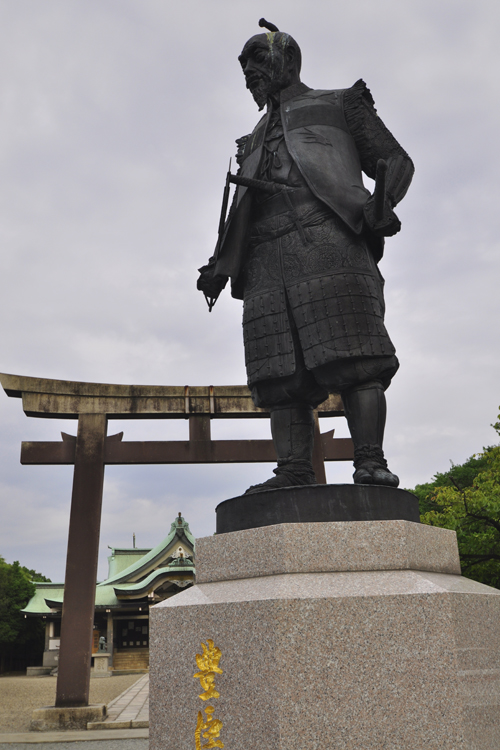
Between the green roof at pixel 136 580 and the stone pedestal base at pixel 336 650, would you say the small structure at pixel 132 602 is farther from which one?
the stone pedestal base at pixel 336 650

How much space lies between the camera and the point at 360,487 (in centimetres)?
235

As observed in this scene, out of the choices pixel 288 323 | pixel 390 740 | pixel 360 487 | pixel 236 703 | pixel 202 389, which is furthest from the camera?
pixel 202 389

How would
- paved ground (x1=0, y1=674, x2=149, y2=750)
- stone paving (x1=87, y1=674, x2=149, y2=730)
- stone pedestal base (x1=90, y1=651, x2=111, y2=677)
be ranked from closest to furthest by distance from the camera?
paved ground (x1=0, y1=674, x2=149, y2=750), stone paving (x1=87, y1=674, x2=149, y2=730), stone pedestal base (x1=90, y1=651, x2=111, y2=677)

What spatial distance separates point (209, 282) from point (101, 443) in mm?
5904

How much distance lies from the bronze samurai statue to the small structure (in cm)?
1859

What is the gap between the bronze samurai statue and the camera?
2.68 metres

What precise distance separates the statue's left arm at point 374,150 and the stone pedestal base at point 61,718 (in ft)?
23.7

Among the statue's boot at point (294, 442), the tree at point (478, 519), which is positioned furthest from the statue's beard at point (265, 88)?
the tree at point (478, 519)

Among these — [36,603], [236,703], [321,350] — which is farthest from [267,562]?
[36,603]

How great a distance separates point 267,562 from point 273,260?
5.09 feet

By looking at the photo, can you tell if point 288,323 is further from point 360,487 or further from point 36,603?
point 36,603

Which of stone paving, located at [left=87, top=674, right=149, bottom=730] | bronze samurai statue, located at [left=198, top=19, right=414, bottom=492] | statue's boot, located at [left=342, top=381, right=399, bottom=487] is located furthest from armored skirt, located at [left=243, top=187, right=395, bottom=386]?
stone paving, located at [left=87, top=674, right=149, bottom=730]

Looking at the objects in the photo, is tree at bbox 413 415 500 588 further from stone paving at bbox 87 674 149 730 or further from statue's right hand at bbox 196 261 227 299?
statue's right hand at bbox 196 261 227 299

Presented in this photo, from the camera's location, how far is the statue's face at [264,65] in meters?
3.22
